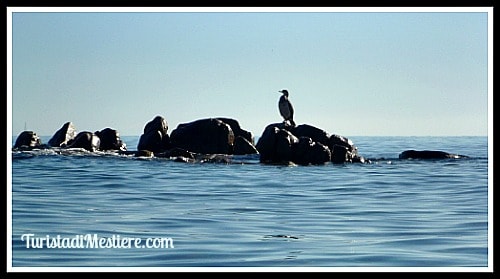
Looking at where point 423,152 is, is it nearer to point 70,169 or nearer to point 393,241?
point 70,169

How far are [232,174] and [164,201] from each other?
283 inches

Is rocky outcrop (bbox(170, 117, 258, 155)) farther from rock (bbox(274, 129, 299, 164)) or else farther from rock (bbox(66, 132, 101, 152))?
rock (bbox(274, 129, 299, 164))

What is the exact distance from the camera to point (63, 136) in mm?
33906

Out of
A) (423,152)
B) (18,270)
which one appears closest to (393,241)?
(18,270)

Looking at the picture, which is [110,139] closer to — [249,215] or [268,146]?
[268,146]

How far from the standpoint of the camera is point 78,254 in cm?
1095

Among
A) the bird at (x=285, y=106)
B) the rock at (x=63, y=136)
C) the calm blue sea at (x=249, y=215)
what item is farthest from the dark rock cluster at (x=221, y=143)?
the calm blue sea at (x=249, y=215)

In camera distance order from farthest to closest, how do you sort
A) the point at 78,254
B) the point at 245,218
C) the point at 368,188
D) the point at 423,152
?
the point at 423,152 < the point at 368,188 < the point at 245,218 < the point at 78,254

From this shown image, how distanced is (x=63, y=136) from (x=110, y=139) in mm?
1884

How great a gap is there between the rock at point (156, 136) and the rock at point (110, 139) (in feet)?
2.96

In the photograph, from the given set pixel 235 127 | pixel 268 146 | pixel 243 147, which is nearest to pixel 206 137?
pixel 243 147

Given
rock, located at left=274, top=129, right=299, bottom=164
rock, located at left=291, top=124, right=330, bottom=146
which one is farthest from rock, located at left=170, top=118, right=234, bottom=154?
rock, located at left=274, top=129, right=299, bottom=164

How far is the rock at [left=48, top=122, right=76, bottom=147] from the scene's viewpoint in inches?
1328
